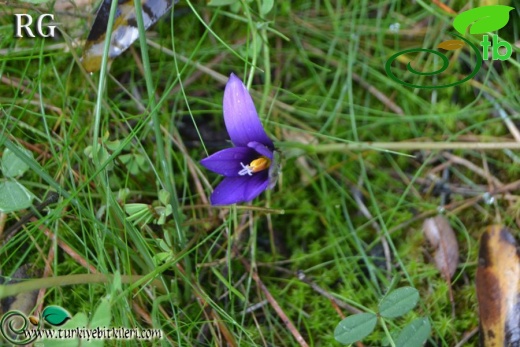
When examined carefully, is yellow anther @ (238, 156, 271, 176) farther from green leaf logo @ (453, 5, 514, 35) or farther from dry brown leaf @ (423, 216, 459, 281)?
green leaf logo @ (453, 5, 514, 35)

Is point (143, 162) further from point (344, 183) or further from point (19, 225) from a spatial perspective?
point (344, 183)

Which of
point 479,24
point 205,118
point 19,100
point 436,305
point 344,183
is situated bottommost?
point 436,305

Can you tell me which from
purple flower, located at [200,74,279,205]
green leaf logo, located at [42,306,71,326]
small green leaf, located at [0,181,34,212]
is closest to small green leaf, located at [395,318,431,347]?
purple flower, located at [200,74,279,205]

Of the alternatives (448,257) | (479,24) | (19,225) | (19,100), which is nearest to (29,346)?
(19,225)

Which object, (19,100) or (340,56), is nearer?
Answer: (19,100)

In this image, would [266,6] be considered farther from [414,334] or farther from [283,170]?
[414,334]

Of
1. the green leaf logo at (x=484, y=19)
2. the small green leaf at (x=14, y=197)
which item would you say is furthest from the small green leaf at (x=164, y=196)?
the green leaf logo at (x=484, y=19)

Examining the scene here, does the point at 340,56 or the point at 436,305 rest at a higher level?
the point at 340,56

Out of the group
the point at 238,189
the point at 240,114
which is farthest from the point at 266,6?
the point at 238,189
